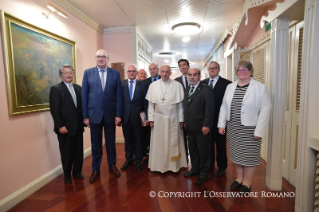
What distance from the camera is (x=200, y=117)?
2.33m

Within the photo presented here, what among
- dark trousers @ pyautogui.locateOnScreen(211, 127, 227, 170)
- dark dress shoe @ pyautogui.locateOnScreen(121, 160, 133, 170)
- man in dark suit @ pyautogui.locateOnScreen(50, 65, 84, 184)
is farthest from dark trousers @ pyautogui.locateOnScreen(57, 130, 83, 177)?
dark trousers @ pyautogui.locateOnScreen(211, 127, 227, 170)

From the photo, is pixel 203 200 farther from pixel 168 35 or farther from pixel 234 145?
pixel 168 35

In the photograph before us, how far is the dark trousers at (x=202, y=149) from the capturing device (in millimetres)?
2398

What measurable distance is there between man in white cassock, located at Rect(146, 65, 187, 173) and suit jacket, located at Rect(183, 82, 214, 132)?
269mm

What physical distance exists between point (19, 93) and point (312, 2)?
124 inches

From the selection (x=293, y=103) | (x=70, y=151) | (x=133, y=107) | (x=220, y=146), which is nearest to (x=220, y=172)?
(x=220, y=146)

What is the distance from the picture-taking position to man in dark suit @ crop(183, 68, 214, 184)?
2290 mm

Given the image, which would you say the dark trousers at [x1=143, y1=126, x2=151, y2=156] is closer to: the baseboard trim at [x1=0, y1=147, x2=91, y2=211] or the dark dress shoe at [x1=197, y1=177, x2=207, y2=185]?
the dark dress shoe at [x1=197, y1=177, x2=207, y2=185]

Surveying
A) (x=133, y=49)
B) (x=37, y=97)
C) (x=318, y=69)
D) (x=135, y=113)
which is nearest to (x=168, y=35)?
(x=133, y=49)

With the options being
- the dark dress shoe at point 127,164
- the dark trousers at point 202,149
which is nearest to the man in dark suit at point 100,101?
the dark dress shoe at point 127,164

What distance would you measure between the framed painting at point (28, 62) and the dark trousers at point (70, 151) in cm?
56

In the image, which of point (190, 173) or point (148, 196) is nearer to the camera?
point (148, 196)

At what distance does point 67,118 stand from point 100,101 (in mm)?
480

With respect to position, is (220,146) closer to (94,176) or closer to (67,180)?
(94,176)
